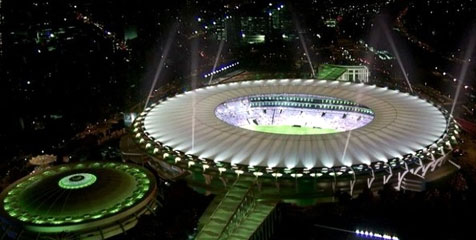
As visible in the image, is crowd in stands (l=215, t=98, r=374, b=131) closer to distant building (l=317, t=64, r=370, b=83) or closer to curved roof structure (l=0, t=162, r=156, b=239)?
curved roof structure (l=0, t=162, r=156, b=239)

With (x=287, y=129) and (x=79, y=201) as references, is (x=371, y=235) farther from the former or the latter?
(x=287, y=129)

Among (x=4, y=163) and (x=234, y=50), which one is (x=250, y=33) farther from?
(x=4, y=163)

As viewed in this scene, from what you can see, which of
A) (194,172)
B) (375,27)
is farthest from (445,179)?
(375,27)

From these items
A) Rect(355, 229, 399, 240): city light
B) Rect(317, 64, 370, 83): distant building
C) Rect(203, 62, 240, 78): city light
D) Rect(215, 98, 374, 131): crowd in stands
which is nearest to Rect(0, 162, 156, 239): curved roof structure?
Rect(355, 229, 399, 240): city light

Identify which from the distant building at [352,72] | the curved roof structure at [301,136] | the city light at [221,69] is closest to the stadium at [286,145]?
the curved roof structure at [301,136]

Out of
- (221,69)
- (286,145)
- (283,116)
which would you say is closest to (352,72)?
(283,116)

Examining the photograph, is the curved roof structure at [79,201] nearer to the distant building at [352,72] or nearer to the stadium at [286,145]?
the stadium at [286,145]

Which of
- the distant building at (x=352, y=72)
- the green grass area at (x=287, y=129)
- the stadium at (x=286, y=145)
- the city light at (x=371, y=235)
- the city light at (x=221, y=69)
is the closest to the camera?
the city light at (x=371, y=235)
